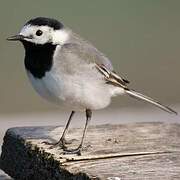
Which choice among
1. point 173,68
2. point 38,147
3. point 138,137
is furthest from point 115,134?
point 173,68

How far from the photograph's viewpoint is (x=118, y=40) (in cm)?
1401

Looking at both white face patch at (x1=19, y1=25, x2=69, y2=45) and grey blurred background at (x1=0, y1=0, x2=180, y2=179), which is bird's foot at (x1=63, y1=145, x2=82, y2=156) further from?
grey blurred background at (x1=0, y1=0, x2=180, y2=179)

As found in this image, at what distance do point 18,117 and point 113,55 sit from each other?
2.76 m

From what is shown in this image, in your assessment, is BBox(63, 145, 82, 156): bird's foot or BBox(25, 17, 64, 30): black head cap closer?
BBox(63, 145, 82, 156): bird's foot

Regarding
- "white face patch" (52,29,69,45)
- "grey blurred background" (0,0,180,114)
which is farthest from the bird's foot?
"grey blurred background" (0,0,180,114)

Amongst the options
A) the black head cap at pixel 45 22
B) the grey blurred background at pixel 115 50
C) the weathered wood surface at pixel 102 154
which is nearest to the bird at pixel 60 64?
the black head cap at pixel 45 22

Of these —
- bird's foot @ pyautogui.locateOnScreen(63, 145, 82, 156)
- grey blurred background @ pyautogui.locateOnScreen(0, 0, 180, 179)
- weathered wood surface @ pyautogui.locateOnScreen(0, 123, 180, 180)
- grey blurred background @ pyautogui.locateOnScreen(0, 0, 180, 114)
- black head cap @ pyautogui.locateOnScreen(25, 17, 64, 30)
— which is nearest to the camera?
weathered wood surface @ pyautogui.locateOnScreen(0, 123, 180, 180)

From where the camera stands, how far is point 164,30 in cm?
1458

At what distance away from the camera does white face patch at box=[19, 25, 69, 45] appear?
601 centimetres

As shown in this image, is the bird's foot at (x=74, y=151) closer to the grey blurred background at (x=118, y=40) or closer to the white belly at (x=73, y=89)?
the white belly at (x=73, y=89)

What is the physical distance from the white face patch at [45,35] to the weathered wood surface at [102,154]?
529 mm

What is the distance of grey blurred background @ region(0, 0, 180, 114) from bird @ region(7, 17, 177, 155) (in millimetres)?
5146

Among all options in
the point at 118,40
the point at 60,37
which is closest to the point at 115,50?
the point at 118,40

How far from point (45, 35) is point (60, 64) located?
20cm
